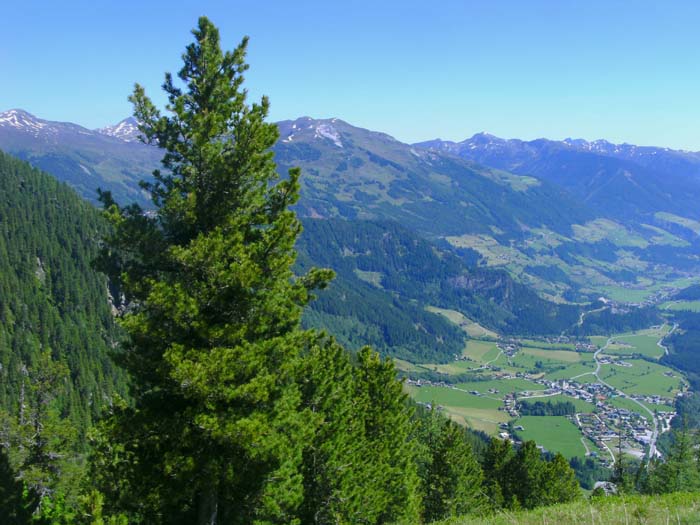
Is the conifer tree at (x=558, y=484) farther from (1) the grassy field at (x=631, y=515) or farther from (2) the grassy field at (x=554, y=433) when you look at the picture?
(2) the grassy field at (x=554, y=433)

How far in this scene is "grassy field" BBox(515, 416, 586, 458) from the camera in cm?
16175

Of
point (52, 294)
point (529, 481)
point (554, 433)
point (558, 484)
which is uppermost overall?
point (558, 484)

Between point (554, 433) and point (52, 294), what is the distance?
161 meters

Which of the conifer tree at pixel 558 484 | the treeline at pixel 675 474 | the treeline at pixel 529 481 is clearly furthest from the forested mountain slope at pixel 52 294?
the treeline at pixel 675 474

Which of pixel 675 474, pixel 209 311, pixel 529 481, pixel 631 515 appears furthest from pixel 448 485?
pixel 209 311

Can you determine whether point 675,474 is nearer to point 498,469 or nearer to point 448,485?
point 498,469

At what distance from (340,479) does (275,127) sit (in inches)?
629

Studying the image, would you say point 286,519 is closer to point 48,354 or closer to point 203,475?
point 203,475

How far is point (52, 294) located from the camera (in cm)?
14025

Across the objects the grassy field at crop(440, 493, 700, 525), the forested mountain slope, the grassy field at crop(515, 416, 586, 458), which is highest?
the grassy field at crop(440, 493, 700, 525)

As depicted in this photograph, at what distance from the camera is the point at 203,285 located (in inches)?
615

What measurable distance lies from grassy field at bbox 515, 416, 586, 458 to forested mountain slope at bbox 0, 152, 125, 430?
126 meters

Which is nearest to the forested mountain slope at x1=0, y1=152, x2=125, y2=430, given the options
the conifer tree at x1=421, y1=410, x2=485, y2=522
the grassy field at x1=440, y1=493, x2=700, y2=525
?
the conifer tree at x1=421, y1=410, x2=485, y2=522

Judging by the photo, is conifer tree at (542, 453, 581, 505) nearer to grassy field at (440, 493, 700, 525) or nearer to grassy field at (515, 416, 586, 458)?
grassy field at (440, 493, 700, 525)
